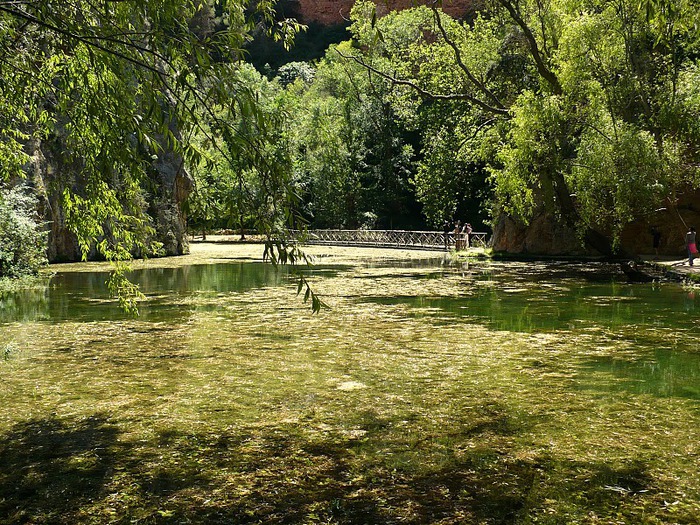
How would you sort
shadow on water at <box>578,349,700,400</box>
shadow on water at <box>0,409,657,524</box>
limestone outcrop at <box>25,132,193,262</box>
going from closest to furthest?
shadow on water at <box>0,409,657,524</box>
shadow on water at <box>578,349,700,400</box>
limestone outcrop at <box>25,132,193,262</box>

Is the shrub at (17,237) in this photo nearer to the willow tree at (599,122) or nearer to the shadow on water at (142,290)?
the shadow on water at (142,290)

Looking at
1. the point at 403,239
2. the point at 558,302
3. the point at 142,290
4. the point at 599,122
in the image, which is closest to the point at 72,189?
the point at 142,290

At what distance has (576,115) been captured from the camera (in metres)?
19.2

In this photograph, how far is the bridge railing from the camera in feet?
119

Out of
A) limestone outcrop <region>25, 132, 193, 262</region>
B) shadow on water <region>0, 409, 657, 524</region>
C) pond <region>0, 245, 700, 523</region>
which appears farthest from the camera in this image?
limestone outcrop <region>25, 132, 193, 262</region>

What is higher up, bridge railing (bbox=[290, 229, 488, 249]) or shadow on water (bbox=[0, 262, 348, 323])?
bridge railing (bbox=[290, 229, 488, 249])

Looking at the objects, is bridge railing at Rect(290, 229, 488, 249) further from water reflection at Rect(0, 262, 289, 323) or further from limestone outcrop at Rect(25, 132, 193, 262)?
water reflection at Rect(0, 262, 289, 323)

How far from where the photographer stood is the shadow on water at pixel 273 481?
146 inches

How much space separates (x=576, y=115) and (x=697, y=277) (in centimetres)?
578

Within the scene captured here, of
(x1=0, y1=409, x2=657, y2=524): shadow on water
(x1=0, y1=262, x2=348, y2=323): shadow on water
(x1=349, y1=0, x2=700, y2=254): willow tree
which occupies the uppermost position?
(x1=349, y1=0, x2=700, y2=254): willow tree

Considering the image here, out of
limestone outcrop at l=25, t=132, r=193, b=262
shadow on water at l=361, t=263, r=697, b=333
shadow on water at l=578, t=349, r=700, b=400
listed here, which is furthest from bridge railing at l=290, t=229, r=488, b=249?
shadow on water at l=578, t=349, r=700, b=400

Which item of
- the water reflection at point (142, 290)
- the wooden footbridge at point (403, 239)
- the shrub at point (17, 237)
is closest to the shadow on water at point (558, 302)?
the water reflection at point (142, 290)

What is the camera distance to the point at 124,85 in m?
5.38

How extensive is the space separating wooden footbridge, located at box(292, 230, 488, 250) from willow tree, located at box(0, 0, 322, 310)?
90.5 ft
